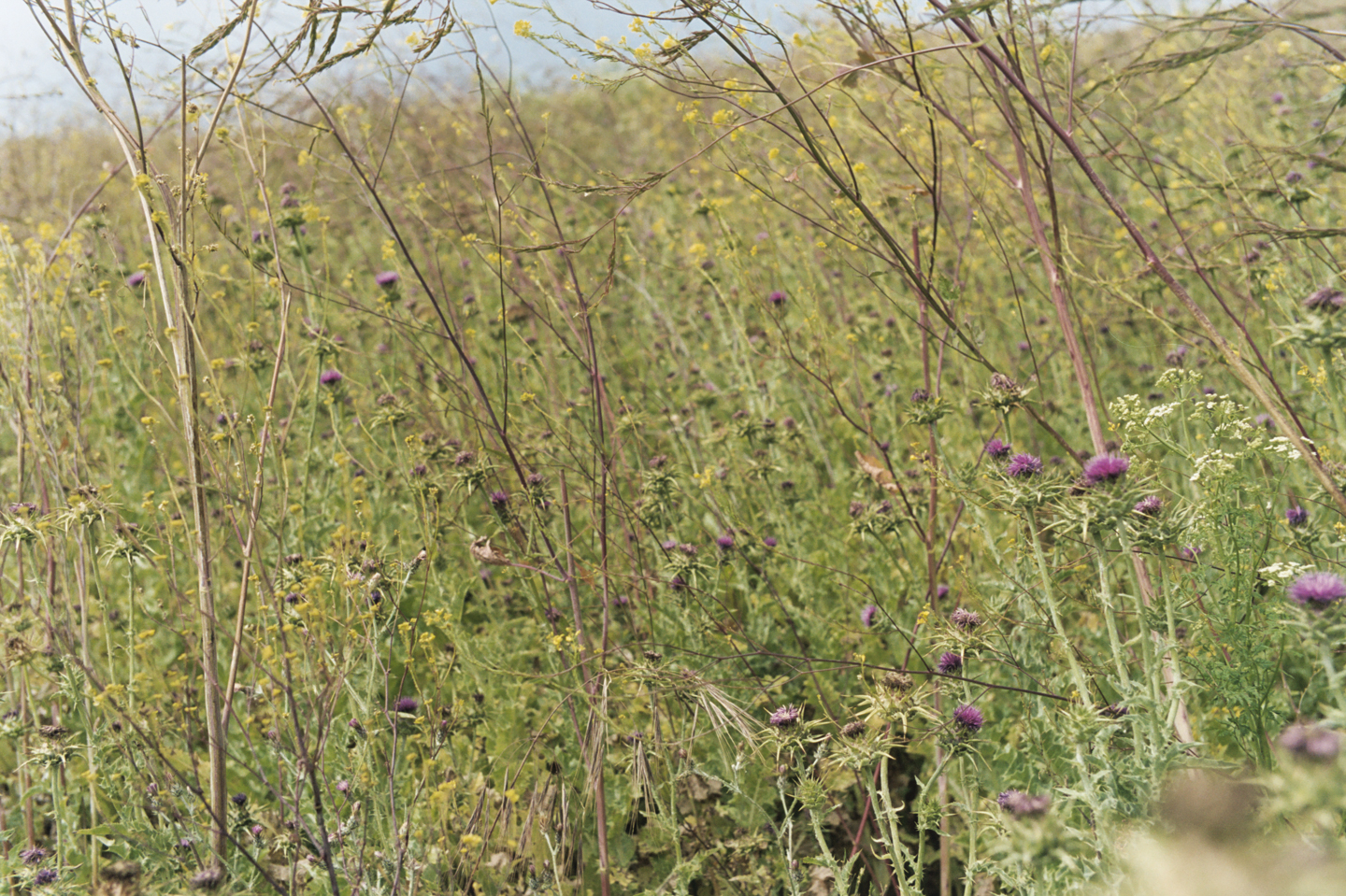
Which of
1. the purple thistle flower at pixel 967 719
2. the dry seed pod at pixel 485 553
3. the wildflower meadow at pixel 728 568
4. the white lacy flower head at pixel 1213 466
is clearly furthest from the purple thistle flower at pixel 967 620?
the dry seed pod at pixel 485 553

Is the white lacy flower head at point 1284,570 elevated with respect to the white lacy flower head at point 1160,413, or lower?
lower

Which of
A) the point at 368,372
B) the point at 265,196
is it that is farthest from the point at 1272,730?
the point at 368,372

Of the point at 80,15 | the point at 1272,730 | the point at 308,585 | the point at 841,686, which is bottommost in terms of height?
the point at 841,686

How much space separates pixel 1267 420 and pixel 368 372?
3816 millimetres

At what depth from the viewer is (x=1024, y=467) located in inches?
57.5

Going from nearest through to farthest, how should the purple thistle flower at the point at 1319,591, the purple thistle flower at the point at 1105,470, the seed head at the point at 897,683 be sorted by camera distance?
the purple thistle flower at the point at 1319,591
the purple thistle flower at the point at 1105,470
the seed head at the point at 897,683

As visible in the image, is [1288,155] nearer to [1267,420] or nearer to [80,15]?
[1267,420]

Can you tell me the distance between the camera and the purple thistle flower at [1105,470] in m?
1.27

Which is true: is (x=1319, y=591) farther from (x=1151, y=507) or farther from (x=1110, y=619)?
(x=1151, y=507)

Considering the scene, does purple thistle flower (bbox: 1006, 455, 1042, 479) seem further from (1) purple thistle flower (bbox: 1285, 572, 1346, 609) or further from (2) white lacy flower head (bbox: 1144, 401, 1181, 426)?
(1) purple thistle flower (bbox: 1285, 572, 1346, 609)

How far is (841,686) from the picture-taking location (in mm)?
2639

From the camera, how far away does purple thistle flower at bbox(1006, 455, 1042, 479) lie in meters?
1.46

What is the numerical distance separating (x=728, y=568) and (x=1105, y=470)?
169cm

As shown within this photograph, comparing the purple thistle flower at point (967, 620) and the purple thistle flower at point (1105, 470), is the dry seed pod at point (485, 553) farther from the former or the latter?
the purple thistle flower at point (1105, 470)
